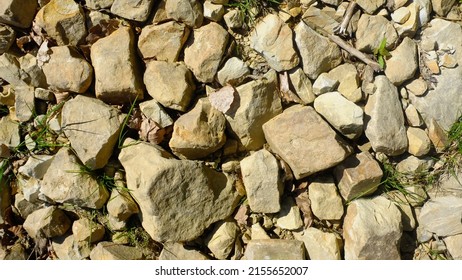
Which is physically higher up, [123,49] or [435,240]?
[123,49]

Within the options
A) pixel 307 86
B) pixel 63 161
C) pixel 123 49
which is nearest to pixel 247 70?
pixel 307 86

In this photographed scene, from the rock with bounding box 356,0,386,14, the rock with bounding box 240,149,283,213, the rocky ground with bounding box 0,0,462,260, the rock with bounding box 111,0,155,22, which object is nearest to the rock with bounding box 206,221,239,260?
the rocky ground with bounding box 0,0,462,260

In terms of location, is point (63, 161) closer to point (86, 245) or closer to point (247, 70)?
point (86, 245)

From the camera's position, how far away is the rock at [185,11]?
2236mm

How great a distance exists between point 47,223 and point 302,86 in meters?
1.50

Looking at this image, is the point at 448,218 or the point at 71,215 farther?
the point at 71,215

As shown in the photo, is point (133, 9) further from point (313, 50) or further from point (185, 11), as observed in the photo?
point (313, 50)

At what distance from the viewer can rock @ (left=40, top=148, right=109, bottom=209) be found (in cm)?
228

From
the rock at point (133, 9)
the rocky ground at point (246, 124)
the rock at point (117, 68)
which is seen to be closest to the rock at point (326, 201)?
the rocky ground at point (246, 124)

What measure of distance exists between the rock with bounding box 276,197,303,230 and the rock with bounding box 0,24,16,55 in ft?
5.50

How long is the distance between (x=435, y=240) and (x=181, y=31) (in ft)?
5.57

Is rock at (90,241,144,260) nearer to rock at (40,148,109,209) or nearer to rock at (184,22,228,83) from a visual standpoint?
rock at (40,148,109,209)

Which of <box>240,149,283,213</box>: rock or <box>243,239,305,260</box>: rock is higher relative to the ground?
<box>240,149,283,213</box>: rock

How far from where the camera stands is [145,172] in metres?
2.17
